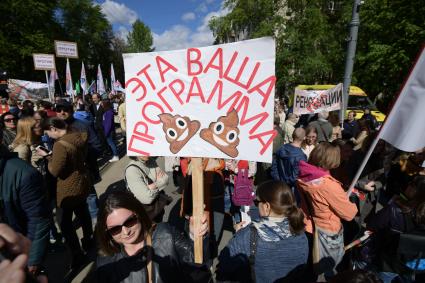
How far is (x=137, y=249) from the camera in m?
1.70

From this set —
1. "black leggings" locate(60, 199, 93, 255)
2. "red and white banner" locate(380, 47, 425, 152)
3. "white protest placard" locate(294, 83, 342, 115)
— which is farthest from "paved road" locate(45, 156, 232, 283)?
"white protest placard" locate(294, 83, 342, 115)

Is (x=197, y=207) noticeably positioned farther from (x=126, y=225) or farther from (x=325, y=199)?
(x=325, y=199)

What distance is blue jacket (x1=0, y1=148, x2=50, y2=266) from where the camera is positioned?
6.49 feet

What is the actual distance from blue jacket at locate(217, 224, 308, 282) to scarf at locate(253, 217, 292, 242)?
2 cm

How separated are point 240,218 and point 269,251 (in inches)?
93.8

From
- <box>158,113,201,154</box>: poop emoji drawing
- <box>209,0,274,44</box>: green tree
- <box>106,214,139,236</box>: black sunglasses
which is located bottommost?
<box>106,214,139,236</box>: black sunglasses

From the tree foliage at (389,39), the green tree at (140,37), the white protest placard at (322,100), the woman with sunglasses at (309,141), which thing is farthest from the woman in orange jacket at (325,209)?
the green tree at (140,37)

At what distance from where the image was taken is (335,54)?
18.0m

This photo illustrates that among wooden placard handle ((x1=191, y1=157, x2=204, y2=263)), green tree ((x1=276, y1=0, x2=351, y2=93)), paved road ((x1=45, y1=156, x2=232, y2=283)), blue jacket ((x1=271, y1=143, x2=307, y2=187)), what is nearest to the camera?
wooden placard handle ((x1=191, y1=157, x2=204, y2=263))

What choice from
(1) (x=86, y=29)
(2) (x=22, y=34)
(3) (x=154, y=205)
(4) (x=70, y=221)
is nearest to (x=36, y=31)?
(2) (x=22, y=34)

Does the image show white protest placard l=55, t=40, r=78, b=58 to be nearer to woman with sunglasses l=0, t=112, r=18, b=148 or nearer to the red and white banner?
woman with sunglasses l=0, t=112, r=18, b=148

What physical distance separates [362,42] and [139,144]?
16.3 metres

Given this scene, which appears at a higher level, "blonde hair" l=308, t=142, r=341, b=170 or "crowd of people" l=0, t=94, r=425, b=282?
"blonde hair" l=308, t=142, r=341, b=170

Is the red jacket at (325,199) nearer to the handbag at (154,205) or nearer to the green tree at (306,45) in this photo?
the handbag at (154,205)
